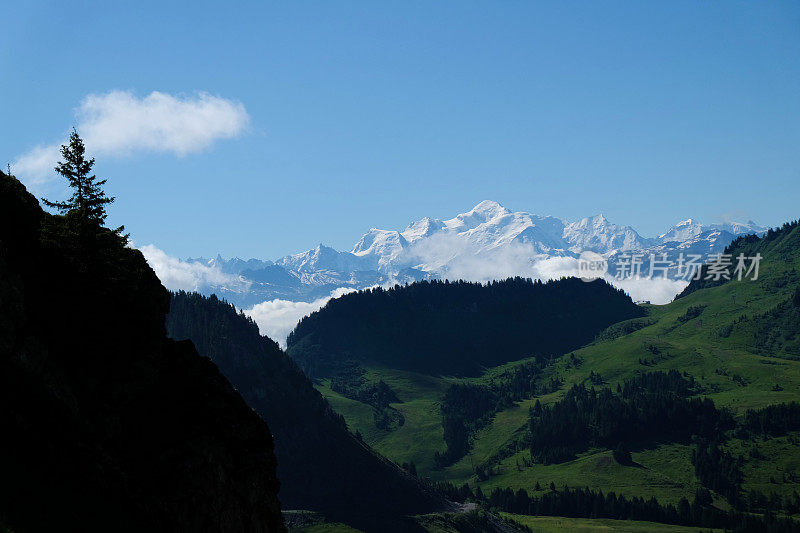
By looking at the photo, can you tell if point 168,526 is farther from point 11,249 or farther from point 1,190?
point 1,190

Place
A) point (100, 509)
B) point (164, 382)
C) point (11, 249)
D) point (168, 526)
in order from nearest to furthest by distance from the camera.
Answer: point (100, 509)
point (168, 526)
point (11, 249)
point (164, 382)

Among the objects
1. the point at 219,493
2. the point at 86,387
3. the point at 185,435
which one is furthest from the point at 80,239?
the point at 219,493

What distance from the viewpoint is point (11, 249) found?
6122 centimetres

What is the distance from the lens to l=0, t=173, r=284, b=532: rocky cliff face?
1909 inches

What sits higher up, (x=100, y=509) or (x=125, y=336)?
(x=125, y=336)

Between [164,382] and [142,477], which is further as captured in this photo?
[164,382]

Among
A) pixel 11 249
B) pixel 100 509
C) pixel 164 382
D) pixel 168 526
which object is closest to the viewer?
pixel 100 509

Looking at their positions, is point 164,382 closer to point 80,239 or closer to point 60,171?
point 80,239

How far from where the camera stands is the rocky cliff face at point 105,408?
159 feet

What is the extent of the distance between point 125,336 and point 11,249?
12.4m

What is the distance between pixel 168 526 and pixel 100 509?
815cm

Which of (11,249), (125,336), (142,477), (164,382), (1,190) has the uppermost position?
(1,190)

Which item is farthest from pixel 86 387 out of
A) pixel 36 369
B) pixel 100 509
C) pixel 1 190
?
pixel 1 190

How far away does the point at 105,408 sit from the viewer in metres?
59.0
